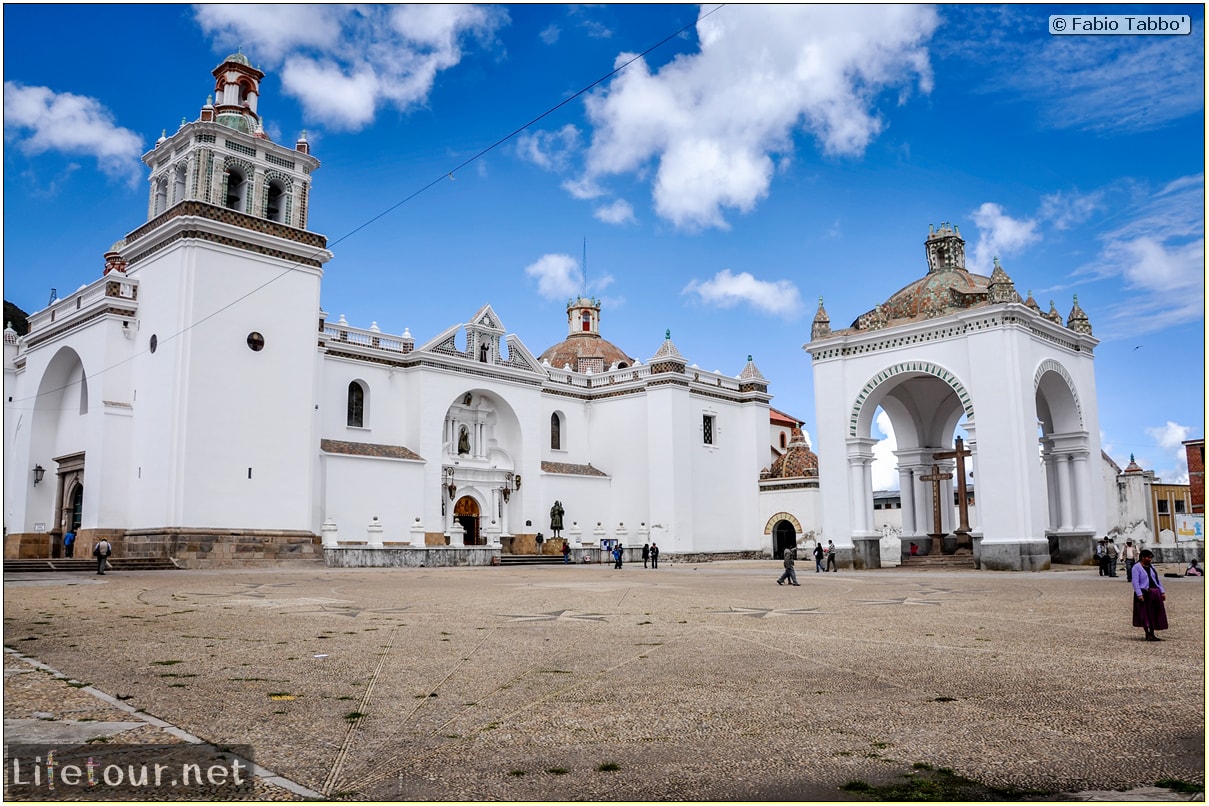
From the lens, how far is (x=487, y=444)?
37.7 meters

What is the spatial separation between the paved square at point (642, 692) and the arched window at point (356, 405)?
69.3 ft

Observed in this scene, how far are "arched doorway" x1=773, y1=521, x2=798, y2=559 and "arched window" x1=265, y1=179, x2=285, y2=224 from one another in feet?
82.2

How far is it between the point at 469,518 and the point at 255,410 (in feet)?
37.6

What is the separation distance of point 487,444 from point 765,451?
14116 mm

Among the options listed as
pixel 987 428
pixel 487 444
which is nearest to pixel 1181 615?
pixel 987 428

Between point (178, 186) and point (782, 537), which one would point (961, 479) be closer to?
point (782, 537)

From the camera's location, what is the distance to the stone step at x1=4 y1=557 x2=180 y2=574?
23.3m

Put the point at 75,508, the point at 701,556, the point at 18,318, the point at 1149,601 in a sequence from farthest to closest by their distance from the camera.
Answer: the point at 18,318, the point at 701,556, the point at 75,508, the point at 1149,601

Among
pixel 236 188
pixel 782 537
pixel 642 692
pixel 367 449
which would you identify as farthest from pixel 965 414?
pixel 236 188

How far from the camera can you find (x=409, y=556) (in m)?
29.0

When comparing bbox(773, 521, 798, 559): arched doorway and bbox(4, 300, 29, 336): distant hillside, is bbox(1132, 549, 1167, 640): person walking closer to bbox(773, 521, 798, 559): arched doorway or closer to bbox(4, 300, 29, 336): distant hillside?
bbox(773, 521, 798, 559): arched doorway

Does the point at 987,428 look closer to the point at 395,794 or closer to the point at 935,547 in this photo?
the point at 935,547

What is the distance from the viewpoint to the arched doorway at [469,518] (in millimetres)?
36188

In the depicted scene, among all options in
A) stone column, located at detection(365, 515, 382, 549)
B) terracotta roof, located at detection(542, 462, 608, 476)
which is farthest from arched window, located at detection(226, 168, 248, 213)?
terracotta roof, located at detection(542, 462, 608, 476)
